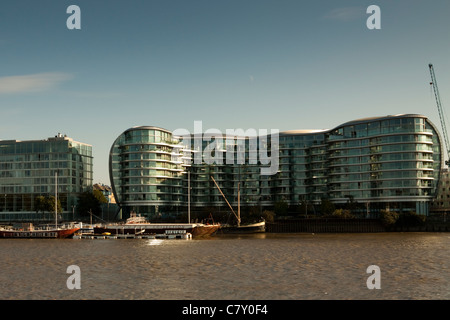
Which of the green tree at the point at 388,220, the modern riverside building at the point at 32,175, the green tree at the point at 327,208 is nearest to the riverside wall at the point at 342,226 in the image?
the green tree at the point at 388,220

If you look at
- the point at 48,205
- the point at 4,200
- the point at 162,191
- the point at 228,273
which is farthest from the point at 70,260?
the point at 4,200

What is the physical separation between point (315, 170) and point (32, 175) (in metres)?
93.1

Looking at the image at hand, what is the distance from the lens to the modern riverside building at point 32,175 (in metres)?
180

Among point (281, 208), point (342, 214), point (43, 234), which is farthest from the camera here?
point (281, 208)

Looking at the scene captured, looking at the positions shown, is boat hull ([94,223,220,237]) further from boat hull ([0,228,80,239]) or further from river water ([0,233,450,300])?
river water ([0,233,450,300])

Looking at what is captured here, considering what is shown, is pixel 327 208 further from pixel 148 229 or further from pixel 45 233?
pixel 45 233

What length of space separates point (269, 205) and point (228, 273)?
150m

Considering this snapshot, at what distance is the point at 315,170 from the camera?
190750 millimetres

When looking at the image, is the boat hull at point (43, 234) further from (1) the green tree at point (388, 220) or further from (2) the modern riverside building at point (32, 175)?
(1) the green tree at point (388, 220)

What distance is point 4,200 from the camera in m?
181

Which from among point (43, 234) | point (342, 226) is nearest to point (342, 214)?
point (342, 226)

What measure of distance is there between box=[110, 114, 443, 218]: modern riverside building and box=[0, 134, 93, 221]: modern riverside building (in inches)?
623

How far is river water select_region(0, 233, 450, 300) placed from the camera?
36938 millimetres

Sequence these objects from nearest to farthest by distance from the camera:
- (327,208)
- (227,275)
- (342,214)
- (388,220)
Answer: (227,275) → (388,220) → (342,214) → (327,208)
